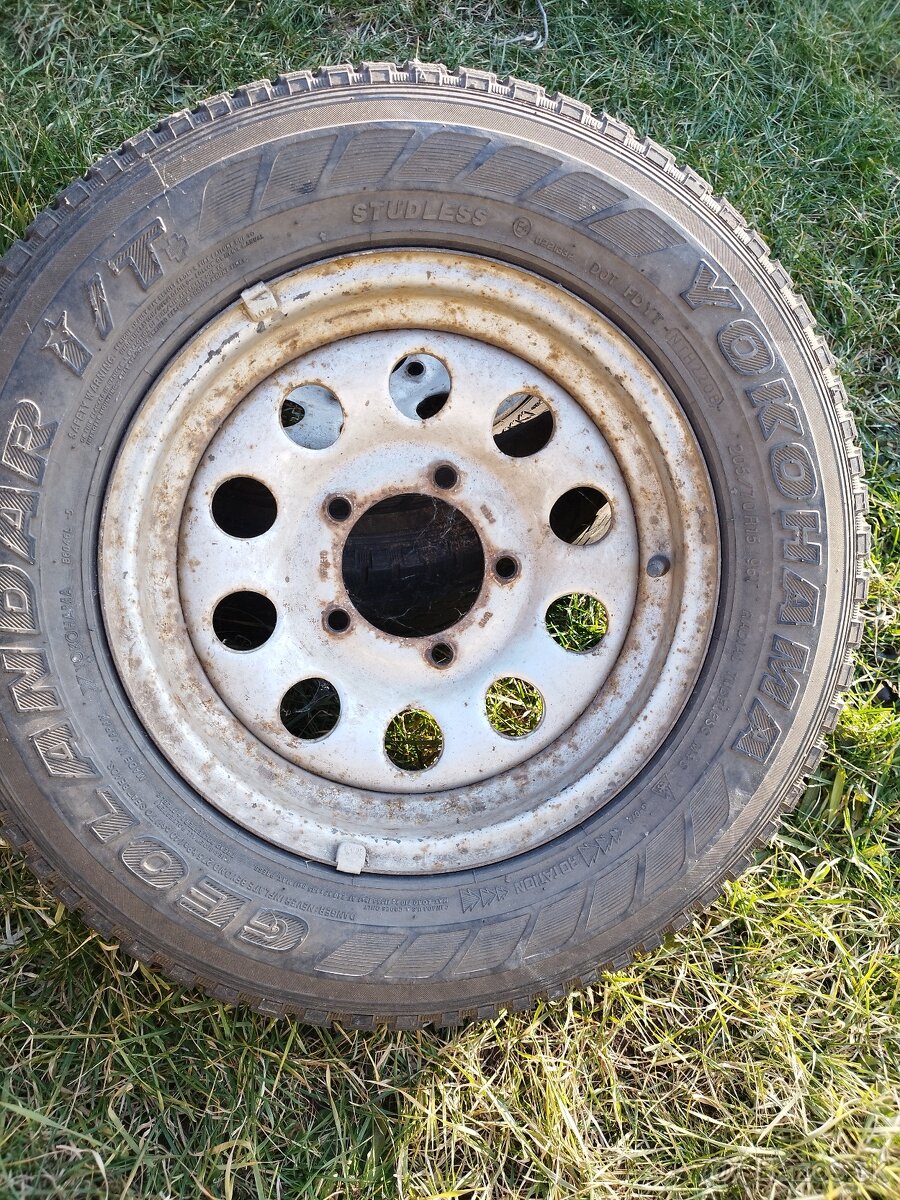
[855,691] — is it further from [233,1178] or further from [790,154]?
[233,1178]

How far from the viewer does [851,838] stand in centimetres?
273

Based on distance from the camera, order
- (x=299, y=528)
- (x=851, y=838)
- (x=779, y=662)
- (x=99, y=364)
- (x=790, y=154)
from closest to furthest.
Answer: (x=99, y=364) → (x=779, y=662) → (x=299, y=528) → (x=851, y=838) → (x=790, y=154)

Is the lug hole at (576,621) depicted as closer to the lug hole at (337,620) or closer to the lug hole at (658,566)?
the lug hole at (658,566)

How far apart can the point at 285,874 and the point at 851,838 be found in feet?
5.32

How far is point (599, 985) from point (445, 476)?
137 centimetres

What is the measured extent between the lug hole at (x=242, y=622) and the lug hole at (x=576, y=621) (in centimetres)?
80

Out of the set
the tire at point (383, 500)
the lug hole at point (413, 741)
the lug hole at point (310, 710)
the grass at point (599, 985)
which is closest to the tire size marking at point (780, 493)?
the tire at point (383, 500)

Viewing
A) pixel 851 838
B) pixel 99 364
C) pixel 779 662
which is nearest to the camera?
pixel 99 364

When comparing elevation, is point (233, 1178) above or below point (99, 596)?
below

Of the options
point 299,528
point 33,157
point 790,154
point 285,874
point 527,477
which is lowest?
point 285,874

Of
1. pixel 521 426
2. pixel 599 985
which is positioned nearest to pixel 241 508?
pixel 521 426

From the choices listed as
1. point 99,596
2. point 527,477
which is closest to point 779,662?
point 527,477

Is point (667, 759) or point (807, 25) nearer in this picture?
point (667, 759)

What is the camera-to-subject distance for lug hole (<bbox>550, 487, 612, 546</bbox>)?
2.51 metres
